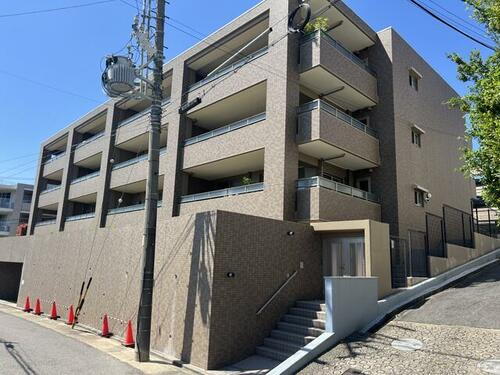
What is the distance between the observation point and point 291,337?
1118 cm

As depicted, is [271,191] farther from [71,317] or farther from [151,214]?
[71,317]

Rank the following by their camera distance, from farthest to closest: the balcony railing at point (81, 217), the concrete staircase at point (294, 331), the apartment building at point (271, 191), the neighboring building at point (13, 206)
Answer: the neighboring building at point (13, 206) < the balcony railing at point (81, 217) < the apartment building at point (271, 191) < the concrete staircase at point (294, 331)

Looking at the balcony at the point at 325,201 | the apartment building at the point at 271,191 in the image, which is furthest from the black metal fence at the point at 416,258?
the balcony at the point at 325,201

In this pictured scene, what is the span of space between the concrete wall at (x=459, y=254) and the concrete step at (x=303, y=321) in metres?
7.20

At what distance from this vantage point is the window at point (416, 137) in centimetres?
2083

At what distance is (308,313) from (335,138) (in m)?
7.62

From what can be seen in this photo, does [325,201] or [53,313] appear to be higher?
[325,201]

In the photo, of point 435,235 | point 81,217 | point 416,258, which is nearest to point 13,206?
point 81,217

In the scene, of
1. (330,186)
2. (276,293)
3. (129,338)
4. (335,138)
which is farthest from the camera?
(335,138)

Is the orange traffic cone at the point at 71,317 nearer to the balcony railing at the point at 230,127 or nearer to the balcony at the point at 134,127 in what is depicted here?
the balcony railing at the point at 230,127

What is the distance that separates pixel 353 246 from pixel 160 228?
22.6 ft

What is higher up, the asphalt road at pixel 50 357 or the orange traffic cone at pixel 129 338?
the orange traffic cone at pixel 129 338

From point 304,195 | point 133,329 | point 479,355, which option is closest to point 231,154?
point 304,195

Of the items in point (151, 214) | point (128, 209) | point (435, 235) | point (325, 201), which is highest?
point (128, 209)
